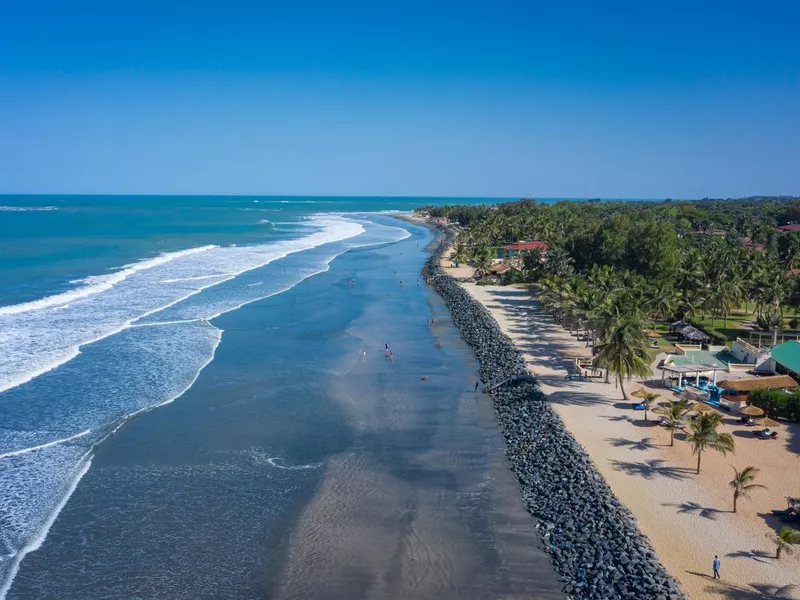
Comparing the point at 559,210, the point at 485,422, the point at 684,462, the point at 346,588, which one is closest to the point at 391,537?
the point at 346,588

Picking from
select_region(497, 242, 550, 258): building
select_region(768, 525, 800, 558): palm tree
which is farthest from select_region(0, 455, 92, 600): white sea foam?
select_region(497, 242, 550, 258): building

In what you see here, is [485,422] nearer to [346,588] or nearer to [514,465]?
[514,465]

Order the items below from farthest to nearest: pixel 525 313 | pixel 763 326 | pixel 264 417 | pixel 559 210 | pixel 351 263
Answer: pixel 559 210, pixel 351 263, pixel 525 313, pixel 763 326, pixel 264 417

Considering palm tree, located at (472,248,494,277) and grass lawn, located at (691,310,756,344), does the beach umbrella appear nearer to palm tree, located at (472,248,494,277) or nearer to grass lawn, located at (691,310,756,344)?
grass lawn, located at (691,310,756,344)

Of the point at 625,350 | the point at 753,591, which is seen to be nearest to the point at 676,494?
the point at 753,591

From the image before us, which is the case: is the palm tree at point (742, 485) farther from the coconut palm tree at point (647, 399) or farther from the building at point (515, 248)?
the building at point (515, 248)

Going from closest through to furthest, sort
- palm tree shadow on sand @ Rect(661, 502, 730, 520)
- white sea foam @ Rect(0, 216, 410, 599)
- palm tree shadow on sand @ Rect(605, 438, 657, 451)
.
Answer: palm tree shadow on sand @ Rect(661, 502, 730, 520), white sea foam @ Rect(0, 216, 410, 599), palm tree shadow on sand @ Rect(605, 438, 657, 451)

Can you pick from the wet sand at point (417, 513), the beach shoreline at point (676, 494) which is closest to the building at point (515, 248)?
the beach shoreline at point (676, 494)
